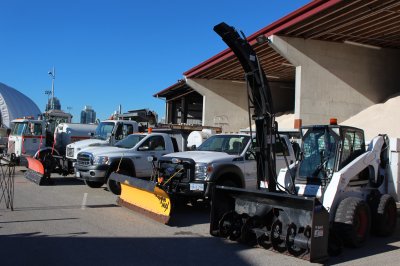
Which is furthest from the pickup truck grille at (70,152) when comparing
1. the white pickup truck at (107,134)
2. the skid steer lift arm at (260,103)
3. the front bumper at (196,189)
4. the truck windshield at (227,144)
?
the skid steer lift arm at (260,103)

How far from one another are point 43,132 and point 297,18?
43.0ft

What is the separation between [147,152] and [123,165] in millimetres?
910

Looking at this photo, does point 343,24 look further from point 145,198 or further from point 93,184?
point 145,198

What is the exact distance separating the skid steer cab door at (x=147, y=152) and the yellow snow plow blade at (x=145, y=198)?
110 inches


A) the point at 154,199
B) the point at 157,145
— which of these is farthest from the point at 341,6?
the point at 154,199

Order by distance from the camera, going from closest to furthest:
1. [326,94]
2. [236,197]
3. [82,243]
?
1. [82,243]
2. [236,197]
3. [326,94]

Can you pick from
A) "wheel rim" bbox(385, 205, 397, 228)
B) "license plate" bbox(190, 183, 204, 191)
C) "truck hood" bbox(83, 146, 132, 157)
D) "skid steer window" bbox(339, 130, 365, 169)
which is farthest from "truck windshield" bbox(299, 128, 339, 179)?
"truck hood" bbox(83, 146, 132, 157)

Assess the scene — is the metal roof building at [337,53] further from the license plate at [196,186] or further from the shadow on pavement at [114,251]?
the shadow on pavement at [114,251]

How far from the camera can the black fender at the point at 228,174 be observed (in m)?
9.90

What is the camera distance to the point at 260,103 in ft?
26.8

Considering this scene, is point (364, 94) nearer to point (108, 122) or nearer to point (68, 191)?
point (108, 122)

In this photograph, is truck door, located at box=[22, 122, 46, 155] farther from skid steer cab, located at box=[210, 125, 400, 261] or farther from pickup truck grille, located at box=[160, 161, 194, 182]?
skid steer cab, located at box=[210, 125, 400, 261]

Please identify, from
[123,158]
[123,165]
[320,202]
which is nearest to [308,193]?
[320,202]

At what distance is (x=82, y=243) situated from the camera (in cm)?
722
